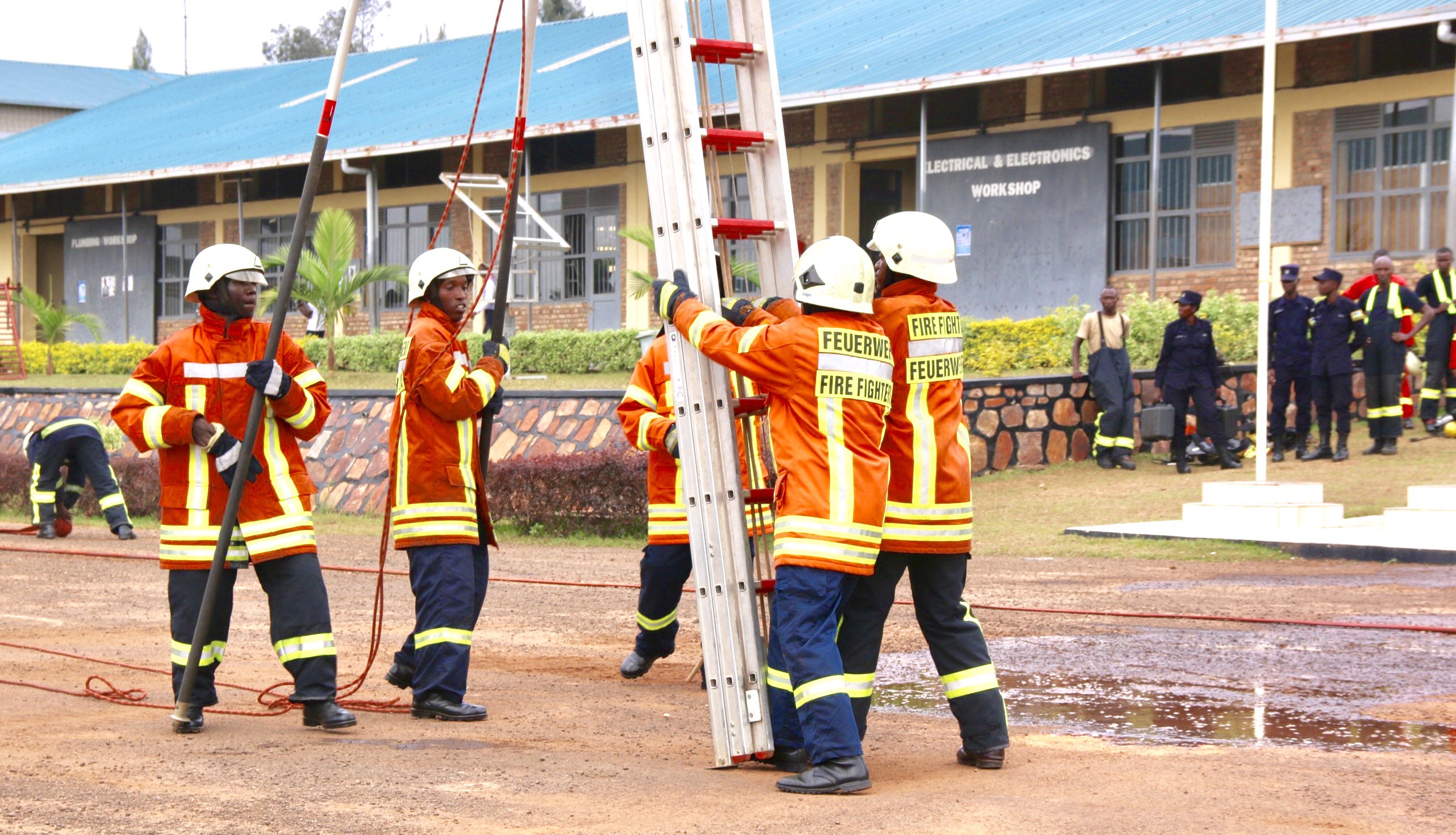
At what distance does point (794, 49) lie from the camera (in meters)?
27.6

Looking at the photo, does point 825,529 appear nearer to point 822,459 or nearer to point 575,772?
point 822,459

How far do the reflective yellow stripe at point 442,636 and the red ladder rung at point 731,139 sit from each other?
2.17 meters

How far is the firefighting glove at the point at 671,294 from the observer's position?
5.75 m

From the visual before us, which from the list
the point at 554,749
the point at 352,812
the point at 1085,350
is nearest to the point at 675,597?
the point at 554,749

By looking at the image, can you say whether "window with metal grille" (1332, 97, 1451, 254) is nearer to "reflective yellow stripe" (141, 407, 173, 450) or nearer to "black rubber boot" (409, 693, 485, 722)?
"black rubber boot" (409, 693, 485, 722)

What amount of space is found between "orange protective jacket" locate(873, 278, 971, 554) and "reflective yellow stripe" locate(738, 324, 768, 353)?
0.53m

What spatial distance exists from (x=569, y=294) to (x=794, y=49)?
5.90m

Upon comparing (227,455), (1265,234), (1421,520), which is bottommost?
(1421,520)

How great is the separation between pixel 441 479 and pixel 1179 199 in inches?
709

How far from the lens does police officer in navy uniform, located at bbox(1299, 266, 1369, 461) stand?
1648 cm

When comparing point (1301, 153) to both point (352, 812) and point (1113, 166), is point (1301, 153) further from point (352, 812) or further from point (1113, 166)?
point (352, 812)

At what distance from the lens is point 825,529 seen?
215 inches

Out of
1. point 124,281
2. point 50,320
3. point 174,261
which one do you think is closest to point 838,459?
point 50,320

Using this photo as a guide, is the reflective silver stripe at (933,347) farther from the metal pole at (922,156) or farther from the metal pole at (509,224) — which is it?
the metal pole at (922,156)
